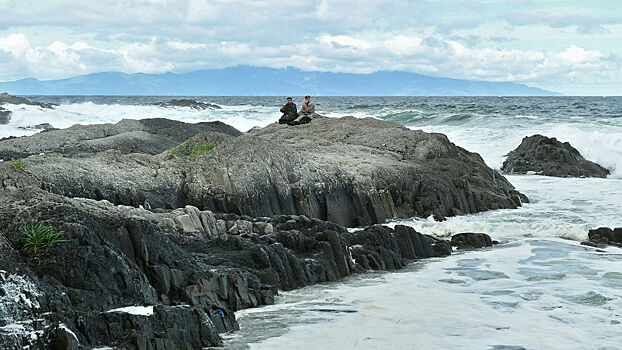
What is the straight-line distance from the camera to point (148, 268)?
875 centimetres

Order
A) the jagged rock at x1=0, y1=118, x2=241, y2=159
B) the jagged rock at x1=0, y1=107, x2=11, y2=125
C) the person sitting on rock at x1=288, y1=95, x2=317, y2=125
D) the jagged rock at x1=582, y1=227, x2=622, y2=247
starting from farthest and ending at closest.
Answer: the jagged rock at x1=0, y1=107, x2=11, y2=125 < the person sitting on rock at x1=288, y1=95, x2=317, y2=125 < the jagged rock at x1=0, y1=118, x2=241, y2=159 < the jagged rock at x1=582, y1=227, x2=622, y2=247

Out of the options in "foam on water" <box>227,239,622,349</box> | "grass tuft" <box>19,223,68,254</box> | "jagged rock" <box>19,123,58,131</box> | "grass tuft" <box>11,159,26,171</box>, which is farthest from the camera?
"jagged rock" <box>19,123,58,131</box>

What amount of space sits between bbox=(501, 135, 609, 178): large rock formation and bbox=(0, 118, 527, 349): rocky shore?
5239mm

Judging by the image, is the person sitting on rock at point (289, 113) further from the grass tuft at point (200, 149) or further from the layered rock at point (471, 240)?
the layered rock at point (471, 240)

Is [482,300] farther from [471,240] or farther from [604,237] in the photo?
[604,237]

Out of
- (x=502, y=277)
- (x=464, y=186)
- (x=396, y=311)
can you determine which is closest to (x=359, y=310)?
(x=396, y=311)

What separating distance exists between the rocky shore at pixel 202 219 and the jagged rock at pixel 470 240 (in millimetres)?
32

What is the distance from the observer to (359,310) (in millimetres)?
9289

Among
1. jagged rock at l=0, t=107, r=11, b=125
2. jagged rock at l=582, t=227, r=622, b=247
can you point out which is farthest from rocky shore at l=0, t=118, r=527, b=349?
jagged rock at l=0, t=107, r=11, b=125

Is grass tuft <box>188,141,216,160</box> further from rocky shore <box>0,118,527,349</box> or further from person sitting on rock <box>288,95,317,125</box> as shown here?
person sitting on rock <box>288,95,317,125</box>

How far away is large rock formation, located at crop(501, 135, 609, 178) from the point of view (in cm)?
2597

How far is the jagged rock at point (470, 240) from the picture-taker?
47.0ft

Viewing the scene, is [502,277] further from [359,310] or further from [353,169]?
[353,169]

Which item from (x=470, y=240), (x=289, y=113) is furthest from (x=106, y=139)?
(x=470, y=240)
